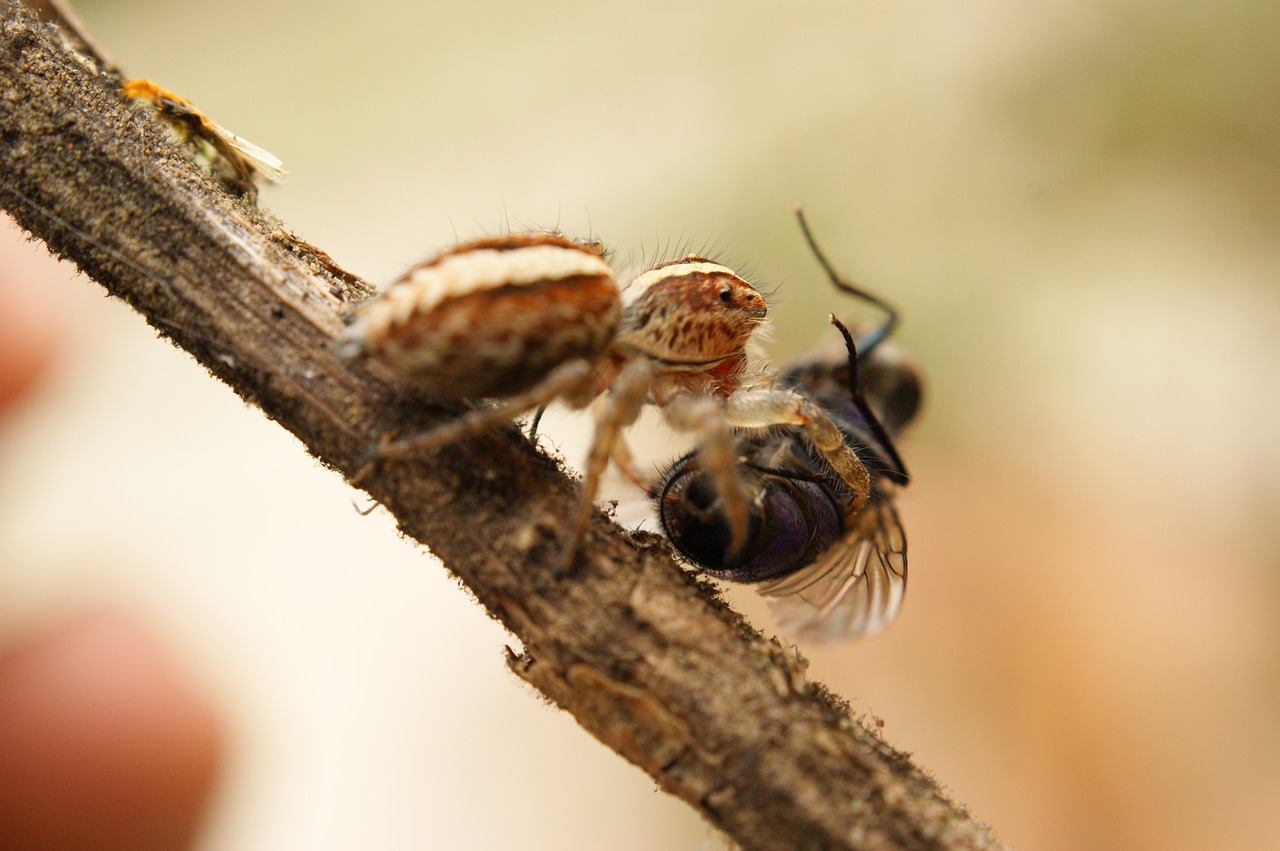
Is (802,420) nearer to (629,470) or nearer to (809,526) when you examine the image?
(809,526)

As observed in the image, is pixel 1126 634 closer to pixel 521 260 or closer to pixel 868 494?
pixel 868 494

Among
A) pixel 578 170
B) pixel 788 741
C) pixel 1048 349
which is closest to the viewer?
pixel 788 741

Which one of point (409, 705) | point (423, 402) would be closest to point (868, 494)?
point (423, 402)

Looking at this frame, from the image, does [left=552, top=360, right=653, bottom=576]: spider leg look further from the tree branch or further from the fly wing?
the fly wing

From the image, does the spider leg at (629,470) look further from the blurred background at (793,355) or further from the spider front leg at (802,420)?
the blurred background at (793,355)

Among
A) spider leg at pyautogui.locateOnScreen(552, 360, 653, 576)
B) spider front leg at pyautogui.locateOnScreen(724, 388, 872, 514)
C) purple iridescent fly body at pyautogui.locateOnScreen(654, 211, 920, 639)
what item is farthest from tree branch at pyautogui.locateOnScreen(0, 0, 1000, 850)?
spider front leg at pyautogui.locateOnScreen(724, 388, 872, 514)

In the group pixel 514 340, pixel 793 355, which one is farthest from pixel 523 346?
pixel 793 355

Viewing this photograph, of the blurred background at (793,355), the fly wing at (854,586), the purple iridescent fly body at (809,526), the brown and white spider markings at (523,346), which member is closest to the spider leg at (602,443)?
the brown and white spider markings at (523,346)
